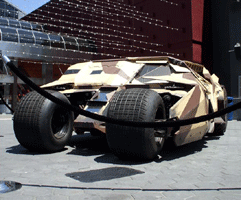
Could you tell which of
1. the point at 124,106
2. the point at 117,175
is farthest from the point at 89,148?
the point at 117,175

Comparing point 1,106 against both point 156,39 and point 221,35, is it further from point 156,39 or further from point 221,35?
point 221,35

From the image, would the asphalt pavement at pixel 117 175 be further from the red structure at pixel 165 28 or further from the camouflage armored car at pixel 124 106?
the red structure at pixel 165 28

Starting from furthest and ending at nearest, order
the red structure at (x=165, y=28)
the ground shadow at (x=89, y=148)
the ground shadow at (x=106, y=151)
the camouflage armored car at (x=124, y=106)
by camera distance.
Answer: the red structure at (x=165, y=28) < the ground shadow at (x=89, y=148) < the ground shadow at (x=106, y=151) < the camouflage armored car at (x=124, y=106)

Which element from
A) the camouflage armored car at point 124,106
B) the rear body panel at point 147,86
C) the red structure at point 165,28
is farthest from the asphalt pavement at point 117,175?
the red structure at point 165,28

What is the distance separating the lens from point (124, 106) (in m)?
4.32

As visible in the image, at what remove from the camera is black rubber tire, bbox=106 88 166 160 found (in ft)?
13.7

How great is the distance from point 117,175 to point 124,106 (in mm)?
985

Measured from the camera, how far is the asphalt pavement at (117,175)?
10.1 ft

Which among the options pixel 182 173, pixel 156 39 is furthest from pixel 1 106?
pixel 182 173

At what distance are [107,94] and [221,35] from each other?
17028 mm

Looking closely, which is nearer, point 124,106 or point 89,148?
point 124,106

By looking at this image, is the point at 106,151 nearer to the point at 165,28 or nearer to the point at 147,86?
the point at 147,86

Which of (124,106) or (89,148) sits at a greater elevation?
(124,106)

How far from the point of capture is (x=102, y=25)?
76.6 feet
